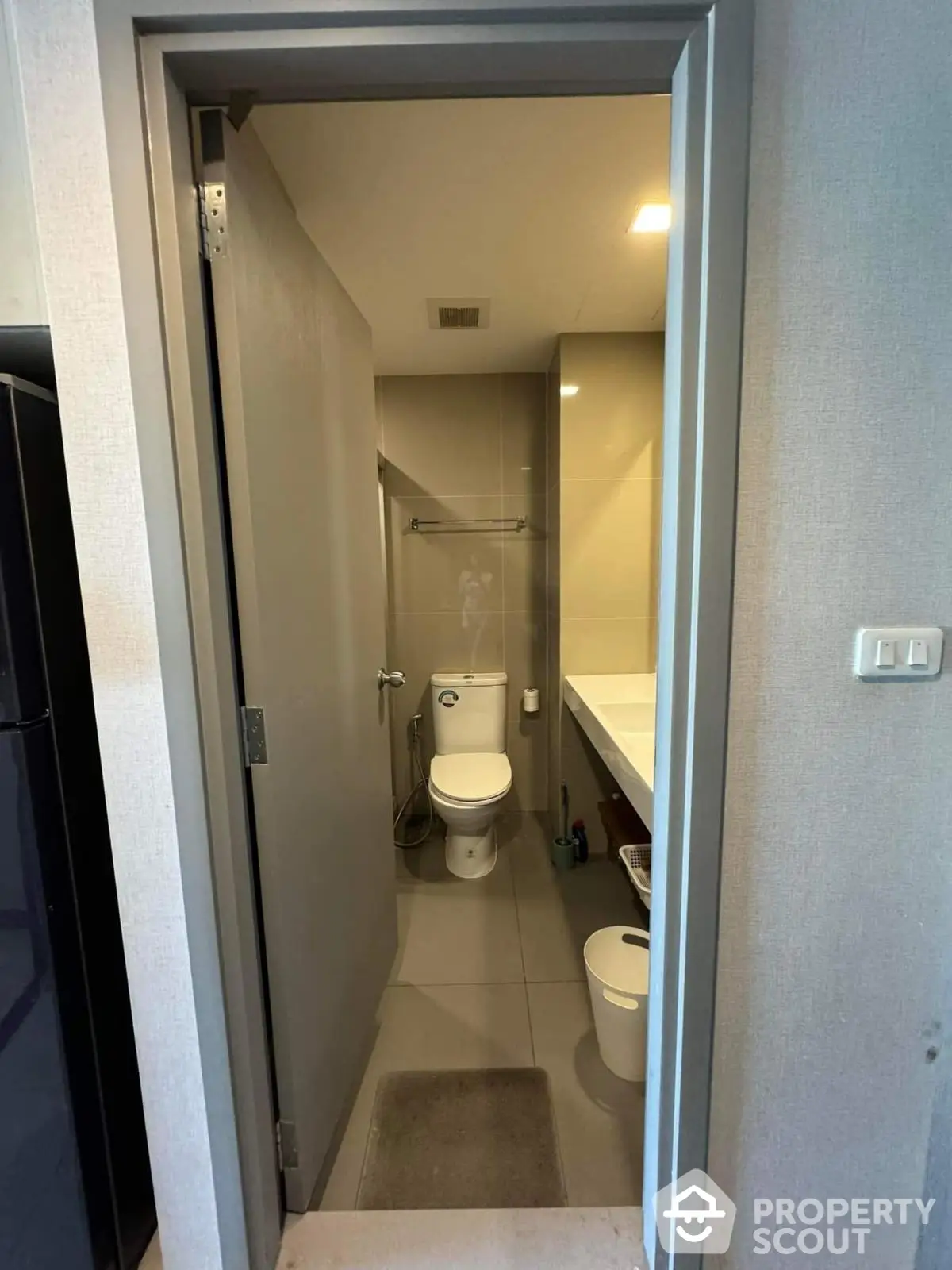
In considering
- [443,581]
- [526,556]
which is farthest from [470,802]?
[526,556]

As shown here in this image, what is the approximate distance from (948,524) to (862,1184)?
112 cm

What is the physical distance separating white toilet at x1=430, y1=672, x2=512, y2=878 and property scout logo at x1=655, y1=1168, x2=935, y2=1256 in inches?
50.2

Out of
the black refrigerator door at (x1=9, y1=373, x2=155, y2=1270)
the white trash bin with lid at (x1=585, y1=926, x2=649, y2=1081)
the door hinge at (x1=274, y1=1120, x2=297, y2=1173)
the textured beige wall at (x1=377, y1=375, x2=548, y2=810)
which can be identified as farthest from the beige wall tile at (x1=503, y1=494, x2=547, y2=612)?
the door hinge at (x1=274, y1=1120, x2=297, y2=1173)

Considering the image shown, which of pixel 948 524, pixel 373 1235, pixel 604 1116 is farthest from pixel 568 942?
pixel 948 524

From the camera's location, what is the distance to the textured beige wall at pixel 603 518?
217cm

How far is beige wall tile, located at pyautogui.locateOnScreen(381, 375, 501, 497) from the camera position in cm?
257

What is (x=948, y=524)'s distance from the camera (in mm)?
763

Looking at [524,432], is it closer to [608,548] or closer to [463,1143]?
[608,548]

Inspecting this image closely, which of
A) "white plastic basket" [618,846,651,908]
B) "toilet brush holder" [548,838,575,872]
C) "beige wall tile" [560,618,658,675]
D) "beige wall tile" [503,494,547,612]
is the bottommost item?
"toilet brush holder" [548,838,575,872]

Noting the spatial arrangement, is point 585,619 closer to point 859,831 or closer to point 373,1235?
point 859,831

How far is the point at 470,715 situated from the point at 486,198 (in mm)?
1971

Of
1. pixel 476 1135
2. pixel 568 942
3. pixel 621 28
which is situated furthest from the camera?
pixel 568 942

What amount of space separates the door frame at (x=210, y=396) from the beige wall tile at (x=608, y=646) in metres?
1.48

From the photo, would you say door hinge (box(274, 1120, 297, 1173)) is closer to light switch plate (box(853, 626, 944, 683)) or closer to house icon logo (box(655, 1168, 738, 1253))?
house icon logo (box(655, 1168, 738, 1253))
